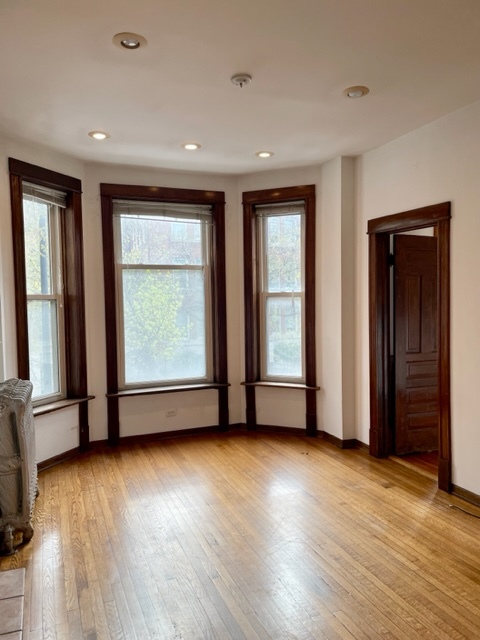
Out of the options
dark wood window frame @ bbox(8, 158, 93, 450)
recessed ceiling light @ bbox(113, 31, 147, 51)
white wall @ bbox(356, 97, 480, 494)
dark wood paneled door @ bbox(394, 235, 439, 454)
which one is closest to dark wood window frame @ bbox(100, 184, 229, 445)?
dark wood window frame @ bbox(8, 158, 93, 450)

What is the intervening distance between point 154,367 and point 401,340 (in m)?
2.50

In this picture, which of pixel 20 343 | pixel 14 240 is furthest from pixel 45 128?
pixel 20 343

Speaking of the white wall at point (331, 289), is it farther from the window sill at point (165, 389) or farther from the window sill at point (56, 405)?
the window sill at point (56, 405)

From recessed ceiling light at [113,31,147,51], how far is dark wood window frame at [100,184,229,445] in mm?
2349

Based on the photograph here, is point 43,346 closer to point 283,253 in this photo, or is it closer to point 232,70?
point 283,253

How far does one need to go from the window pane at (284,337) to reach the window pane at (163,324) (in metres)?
0.74

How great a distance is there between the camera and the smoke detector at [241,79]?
2.69 meters

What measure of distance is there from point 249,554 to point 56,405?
2346 mm

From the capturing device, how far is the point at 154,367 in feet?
16.2

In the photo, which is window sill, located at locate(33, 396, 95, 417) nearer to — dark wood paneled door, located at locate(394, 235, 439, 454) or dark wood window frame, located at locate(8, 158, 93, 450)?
dark wood window frame, located at locate(8, 158, 93, 450)

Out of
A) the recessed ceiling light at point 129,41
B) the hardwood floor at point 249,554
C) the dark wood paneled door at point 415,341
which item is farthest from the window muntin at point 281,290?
the recessed ceiling light at point 129,41

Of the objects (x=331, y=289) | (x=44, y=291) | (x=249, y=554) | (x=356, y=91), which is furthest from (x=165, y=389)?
(x=356, y=91)

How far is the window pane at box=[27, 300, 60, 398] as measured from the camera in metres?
4.12

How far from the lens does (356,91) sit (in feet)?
9.60
